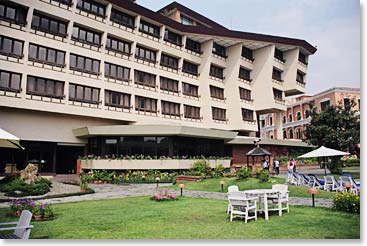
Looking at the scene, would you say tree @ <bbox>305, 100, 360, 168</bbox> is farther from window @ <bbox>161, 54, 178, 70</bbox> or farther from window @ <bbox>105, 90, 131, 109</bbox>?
window @ <bbox>161, 54, 178, 70</bbox>

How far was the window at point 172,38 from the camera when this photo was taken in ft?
82.0

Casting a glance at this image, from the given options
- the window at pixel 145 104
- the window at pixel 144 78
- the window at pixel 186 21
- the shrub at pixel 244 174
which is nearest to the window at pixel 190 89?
the window at pixel 144 78

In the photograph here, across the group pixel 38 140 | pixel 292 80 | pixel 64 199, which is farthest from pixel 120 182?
pixel 292 80

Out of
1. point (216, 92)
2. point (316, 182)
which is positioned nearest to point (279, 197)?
point (316, 182)

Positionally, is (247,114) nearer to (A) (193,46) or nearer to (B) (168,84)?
(A) (193,46)

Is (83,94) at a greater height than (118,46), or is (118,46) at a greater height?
(118,46)

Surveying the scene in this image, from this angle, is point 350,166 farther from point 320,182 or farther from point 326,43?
point 326,43

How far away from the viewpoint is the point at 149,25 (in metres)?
24.0

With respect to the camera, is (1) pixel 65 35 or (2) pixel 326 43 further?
(1) pixel 65 35

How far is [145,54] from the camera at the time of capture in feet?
78.9

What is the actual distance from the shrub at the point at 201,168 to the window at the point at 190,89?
7.20 m

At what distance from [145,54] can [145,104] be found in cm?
388

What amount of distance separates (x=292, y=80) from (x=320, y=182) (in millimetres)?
17352

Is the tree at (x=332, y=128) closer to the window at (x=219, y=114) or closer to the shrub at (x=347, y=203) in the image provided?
the shrub at (x=347, y=203)
